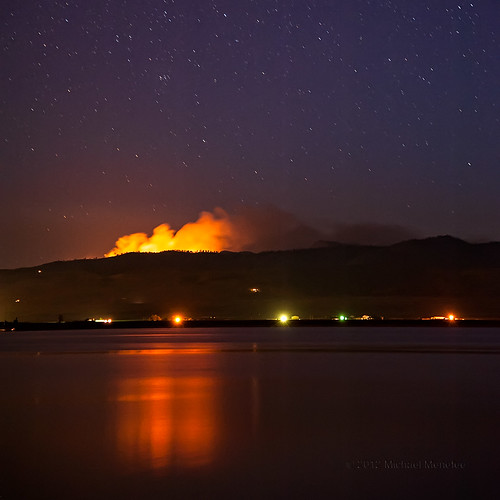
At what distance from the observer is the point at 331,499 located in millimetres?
12594

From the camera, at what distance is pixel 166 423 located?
68.0 feet

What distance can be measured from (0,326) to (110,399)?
173360mm

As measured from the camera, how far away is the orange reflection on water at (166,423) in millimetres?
16094

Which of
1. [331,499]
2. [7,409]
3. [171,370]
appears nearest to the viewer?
[331,499]

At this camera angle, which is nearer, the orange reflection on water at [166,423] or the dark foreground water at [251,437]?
the dark foreground water at [251,437]

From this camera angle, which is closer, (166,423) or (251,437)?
(251,437)

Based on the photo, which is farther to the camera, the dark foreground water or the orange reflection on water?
the orange reflection on water

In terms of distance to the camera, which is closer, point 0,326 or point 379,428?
point 379,428

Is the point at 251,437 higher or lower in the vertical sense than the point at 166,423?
lower

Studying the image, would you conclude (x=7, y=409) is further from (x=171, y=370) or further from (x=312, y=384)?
(x=171, y=370)

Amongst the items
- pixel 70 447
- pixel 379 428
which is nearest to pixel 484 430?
pixel 379 428

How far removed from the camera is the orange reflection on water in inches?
634

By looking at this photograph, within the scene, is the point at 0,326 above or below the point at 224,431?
above

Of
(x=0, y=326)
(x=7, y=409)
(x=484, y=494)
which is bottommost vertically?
(x=484, y=494)
